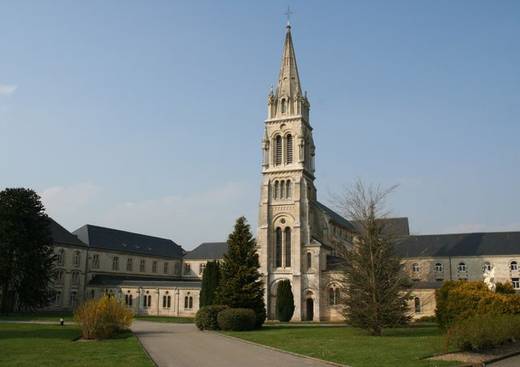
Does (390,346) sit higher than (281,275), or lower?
lower

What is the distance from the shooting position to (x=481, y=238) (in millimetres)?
69562

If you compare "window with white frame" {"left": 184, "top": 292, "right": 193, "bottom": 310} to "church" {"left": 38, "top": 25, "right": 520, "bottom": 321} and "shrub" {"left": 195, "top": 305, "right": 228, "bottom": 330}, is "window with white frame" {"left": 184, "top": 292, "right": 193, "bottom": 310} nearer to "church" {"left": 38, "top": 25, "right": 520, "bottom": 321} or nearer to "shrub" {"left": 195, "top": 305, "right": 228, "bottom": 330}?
"church" {"left": 38, "top": 25, "right": 520, "bottom": 321}

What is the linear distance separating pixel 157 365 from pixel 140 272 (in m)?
68.1

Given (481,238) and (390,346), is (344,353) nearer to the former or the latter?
(390,346)

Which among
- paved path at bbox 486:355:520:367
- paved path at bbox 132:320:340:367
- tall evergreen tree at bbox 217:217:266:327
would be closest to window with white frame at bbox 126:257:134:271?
tall evergreen tree at bbox 217:217:266:327

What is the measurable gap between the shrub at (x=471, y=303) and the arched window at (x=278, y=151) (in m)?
32.8

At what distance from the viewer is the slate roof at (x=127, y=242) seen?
255ft

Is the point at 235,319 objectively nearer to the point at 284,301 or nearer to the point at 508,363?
the point at 284,301

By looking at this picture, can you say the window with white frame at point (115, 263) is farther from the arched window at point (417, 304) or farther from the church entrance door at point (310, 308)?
the arched window at point (417, 304)

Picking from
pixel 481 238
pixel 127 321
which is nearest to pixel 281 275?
pixel 127 321

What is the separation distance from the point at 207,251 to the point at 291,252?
39000 millimetres

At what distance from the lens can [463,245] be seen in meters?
69.6


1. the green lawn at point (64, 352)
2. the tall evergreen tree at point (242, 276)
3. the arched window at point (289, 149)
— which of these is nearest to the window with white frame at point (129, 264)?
the arched window at point (289, 149)

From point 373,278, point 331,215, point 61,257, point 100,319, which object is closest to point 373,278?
point 373,278
